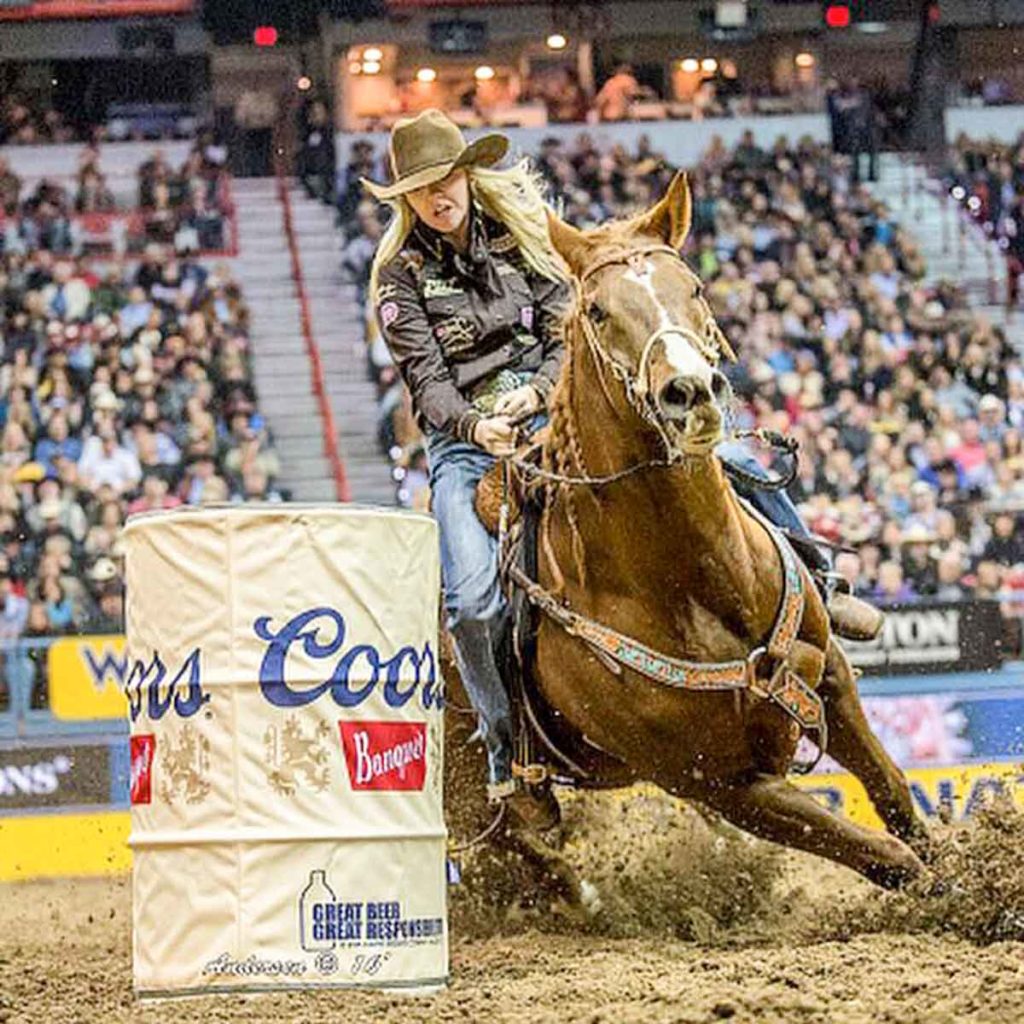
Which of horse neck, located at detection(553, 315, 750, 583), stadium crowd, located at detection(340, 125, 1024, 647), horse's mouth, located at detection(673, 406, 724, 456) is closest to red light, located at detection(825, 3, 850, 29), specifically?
stadium crowd, located at detection(340, 125, 1024, 647)

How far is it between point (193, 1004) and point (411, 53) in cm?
2286

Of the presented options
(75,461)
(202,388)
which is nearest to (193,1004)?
(75,461)

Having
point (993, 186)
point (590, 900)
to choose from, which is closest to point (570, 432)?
point (590, 900)

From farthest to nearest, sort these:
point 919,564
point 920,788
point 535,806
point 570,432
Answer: point 919,564, point 920,788, point 535,806, point 570,432

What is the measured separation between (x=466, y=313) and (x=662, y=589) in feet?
4.62

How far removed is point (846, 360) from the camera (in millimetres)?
20125

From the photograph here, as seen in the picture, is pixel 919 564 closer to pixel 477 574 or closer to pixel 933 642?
pixel 933 642

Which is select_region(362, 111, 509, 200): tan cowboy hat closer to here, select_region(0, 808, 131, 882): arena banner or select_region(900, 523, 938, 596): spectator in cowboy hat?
select_region(0, 808, 131, 882): arena banner

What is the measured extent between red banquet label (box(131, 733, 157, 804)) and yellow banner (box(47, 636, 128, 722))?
6784 mm

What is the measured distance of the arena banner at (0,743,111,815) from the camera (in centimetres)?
1218

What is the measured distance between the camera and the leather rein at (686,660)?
598cm

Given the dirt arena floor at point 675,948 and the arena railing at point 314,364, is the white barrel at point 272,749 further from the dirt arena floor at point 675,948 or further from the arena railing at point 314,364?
the arena railing at point 314,364

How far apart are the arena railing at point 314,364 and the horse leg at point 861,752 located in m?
11.9

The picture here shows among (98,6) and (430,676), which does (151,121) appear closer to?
(98,6)
